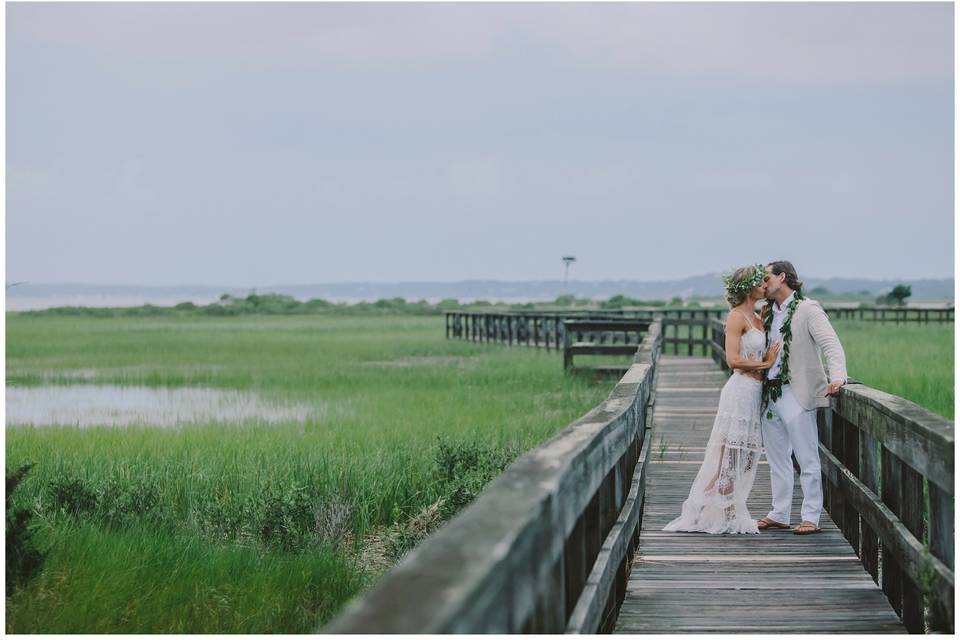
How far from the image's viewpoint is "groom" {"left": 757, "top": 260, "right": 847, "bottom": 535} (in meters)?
6.48

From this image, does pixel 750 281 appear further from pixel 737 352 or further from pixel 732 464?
pixel 732 464

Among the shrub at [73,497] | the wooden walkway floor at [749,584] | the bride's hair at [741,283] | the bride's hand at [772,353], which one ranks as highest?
the bride's hair at [741,283]

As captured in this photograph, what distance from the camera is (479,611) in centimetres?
219

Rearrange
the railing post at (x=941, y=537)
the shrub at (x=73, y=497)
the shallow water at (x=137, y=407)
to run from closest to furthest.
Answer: the railing post at (x=941, y=537), the shrub at (x=73, y=497), the shallow water at (x=137, y=407)

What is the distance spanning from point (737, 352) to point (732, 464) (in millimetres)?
690

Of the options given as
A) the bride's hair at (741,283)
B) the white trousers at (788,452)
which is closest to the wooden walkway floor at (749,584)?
the white trousers at (788,452)

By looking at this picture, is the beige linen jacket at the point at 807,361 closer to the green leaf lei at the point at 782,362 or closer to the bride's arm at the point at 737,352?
the green leaf lei at the point at 782,362

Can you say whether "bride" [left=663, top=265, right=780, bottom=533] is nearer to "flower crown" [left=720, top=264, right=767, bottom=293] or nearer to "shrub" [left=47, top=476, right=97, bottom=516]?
"flower crown" [left=720, top=264, right=767, bottom=293]

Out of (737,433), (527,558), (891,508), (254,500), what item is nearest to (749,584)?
(891,508)

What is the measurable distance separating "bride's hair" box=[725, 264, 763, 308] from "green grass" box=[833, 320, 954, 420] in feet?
26.1

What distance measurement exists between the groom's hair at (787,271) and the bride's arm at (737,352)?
351 millimetres

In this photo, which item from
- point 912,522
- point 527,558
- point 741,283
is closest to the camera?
point 527,558

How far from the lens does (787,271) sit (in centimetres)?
670

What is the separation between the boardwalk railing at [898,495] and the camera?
4.27 meters
